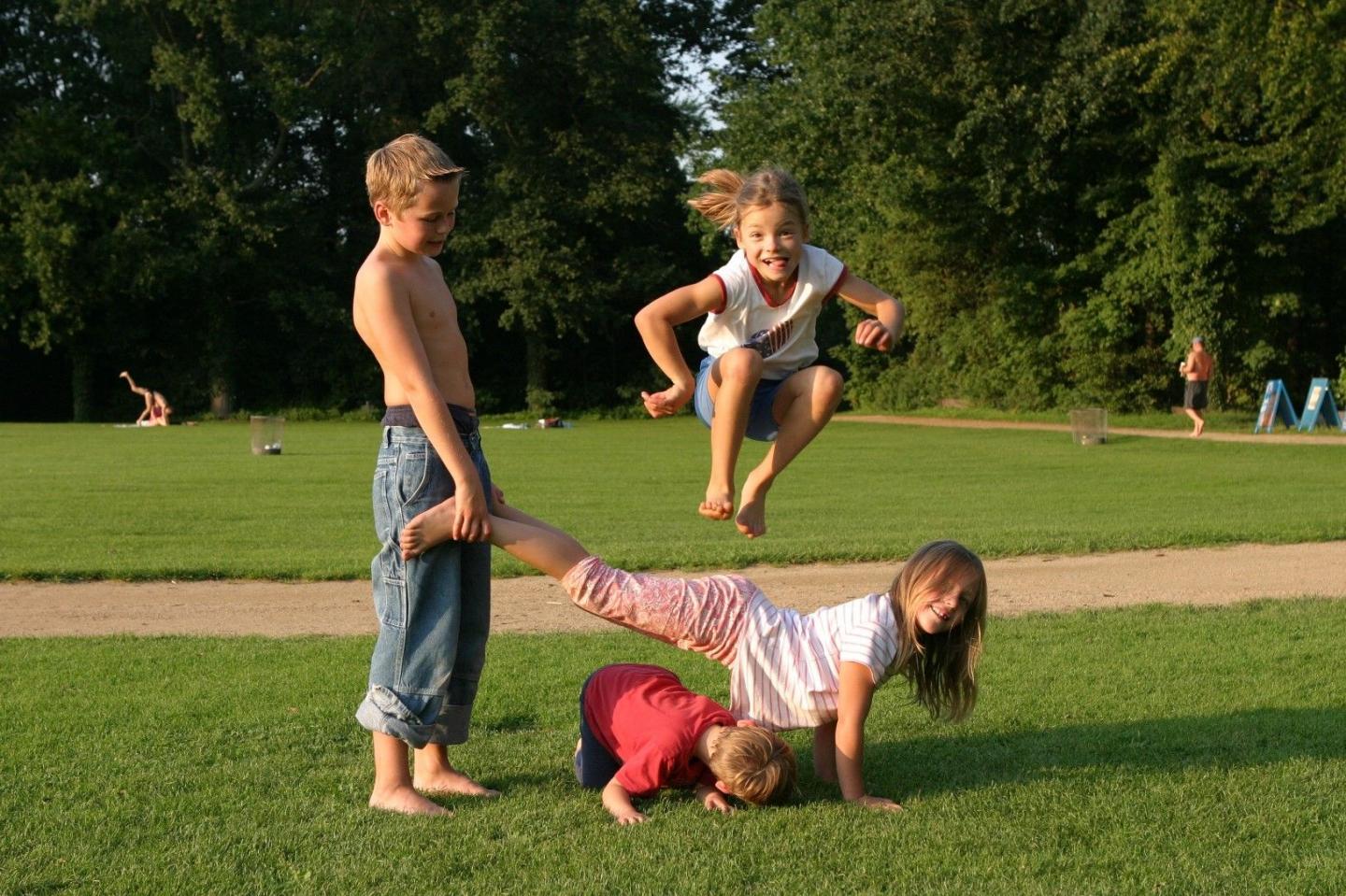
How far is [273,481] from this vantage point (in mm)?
20297

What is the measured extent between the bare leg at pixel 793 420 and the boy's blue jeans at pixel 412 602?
41.0 inches

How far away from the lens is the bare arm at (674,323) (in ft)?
16.9

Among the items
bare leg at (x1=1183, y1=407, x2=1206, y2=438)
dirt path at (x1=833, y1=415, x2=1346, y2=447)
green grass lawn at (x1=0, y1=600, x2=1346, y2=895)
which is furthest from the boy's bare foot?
bare leg at (x1=1183, y1=407, x2=1206, y2=438)

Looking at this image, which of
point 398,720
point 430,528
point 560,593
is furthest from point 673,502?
point 430,528

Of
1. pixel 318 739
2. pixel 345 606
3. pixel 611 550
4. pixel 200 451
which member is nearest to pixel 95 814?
pixel 318 739

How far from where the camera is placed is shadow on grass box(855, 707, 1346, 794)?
5316 millimetres

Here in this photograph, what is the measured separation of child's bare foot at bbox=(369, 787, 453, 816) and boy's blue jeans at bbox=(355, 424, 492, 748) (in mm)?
177

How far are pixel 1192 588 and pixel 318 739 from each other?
23.0 feet

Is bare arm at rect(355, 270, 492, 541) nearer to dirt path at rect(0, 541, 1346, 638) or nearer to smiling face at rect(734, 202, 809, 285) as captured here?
smiling face at rect(734, 202, 809, 285)

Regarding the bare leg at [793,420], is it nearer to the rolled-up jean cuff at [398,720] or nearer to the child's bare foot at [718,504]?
the child's bare foot at [718,504]

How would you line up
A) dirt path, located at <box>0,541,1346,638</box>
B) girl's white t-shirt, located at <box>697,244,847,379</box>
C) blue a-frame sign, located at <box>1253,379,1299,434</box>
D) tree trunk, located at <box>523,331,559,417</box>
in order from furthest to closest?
tree trunk, located at <box>523,331,559,417</box> → blue a-frame sign, located at <box>1253,379,1299,434</box> → dirt path, located at <box>0,541,1346,638</box> → girl's white t-shirt, located at <box>697,244,847,379</box>

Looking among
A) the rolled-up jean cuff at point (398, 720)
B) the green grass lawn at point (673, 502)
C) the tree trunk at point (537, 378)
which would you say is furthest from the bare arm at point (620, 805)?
the tree trunk at point (537, 378)

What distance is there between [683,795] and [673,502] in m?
12.4

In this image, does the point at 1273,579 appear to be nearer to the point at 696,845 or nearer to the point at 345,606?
the point at 345,606
